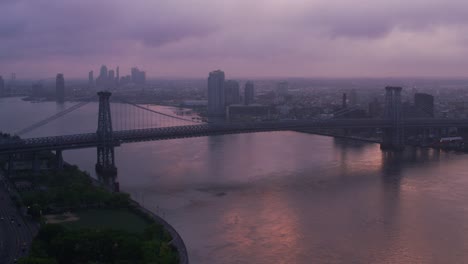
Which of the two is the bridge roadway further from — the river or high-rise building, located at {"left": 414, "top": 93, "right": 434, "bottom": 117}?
high-rise building, located at {"left": 414, "top": 93, "right": 434, "bottom": 117}

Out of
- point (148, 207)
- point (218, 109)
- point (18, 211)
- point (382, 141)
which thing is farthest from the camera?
point (218, 109)

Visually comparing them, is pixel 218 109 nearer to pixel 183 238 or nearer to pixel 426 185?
pixel 426 185

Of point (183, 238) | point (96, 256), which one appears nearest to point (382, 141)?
point (183, 238)

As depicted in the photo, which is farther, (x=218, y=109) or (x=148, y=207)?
(x=218, y=109)

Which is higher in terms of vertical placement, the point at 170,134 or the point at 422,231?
the point at 170,134

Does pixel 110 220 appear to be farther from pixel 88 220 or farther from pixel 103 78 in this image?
pixel 103 78

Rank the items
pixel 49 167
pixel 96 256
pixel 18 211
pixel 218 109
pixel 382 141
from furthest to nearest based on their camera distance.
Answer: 1. pixel 218 109
2. pixel 382 141
3. pixel 49 167
4. pixel 18 211
5. pixel 96 256
